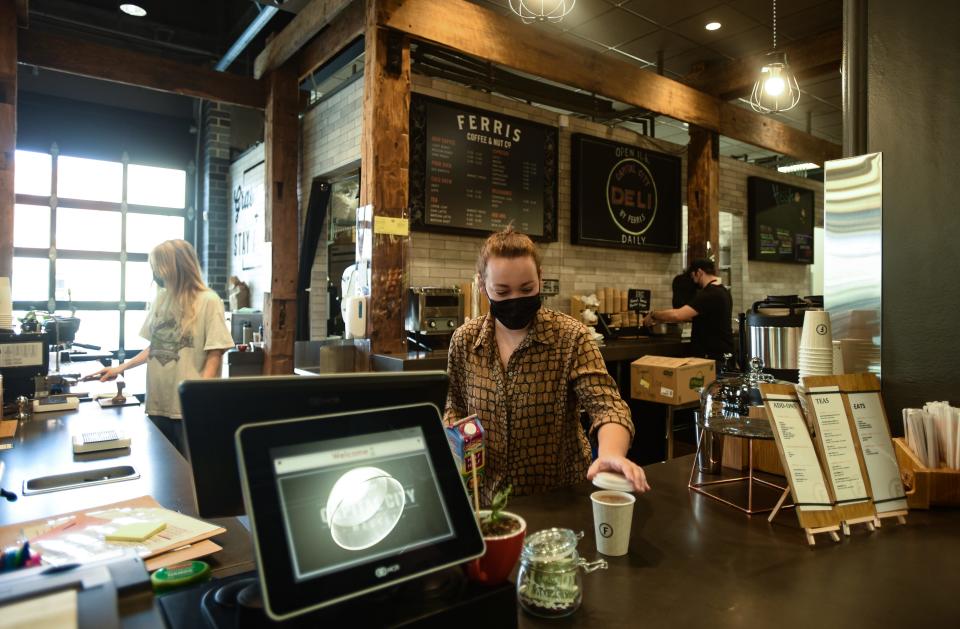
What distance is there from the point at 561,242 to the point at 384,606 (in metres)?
5.06

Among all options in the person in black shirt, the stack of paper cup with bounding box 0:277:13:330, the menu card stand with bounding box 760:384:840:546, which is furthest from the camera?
the person in black shirt

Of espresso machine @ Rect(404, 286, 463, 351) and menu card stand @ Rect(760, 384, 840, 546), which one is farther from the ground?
espresso machine @ Rect(404, 286, 463, 351)

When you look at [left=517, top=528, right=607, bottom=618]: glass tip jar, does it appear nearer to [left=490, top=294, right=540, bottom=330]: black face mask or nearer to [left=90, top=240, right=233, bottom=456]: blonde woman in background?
[left=490, top=294, right=540, bottom=330]: black face mask

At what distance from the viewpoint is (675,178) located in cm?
650

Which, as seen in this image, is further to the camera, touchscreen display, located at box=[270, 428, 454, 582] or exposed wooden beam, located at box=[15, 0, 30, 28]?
exposed wooden beam, located at box=[15, 0, 30, 28]

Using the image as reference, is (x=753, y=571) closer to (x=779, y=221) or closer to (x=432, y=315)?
(x=432, y=315)

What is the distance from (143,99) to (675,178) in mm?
6862

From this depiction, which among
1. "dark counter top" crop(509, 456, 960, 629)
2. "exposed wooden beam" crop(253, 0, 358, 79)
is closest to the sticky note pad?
"dark counter top" crop(509, 456, 960, 629)

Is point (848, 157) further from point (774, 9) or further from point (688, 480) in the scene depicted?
point (774, 9)

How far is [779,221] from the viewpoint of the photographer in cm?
777

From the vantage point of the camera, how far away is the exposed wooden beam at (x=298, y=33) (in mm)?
4398

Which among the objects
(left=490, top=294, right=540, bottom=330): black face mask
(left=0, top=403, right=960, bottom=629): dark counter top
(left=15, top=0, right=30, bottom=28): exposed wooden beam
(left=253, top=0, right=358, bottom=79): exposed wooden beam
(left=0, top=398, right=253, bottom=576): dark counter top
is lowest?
(left=0, top=398, right=253, bottom=576): dark counter top

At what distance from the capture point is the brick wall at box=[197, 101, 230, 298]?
7867 mm

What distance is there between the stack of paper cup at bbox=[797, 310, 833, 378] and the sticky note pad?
1722mm
